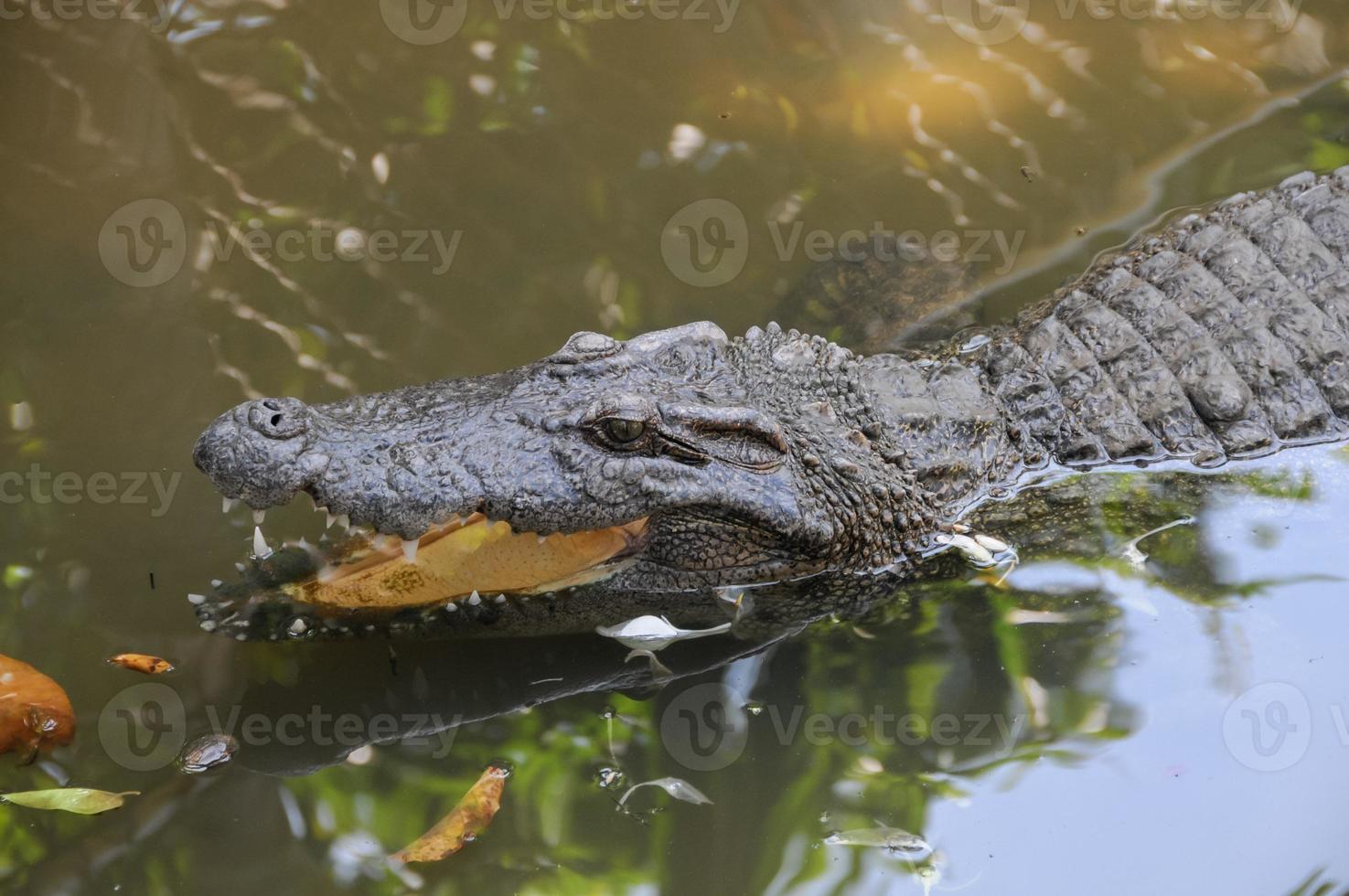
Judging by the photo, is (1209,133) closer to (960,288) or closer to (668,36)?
(960,288)

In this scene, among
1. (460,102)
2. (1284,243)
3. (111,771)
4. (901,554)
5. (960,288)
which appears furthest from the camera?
(460,102)

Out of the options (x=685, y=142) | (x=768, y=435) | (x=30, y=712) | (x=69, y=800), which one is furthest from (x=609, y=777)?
(x=685, y=142)

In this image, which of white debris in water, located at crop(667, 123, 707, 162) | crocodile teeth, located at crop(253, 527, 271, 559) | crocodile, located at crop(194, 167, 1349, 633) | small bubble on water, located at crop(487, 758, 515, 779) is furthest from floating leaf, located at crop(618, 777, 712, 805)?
white debris in water, located at crop(667, 123, 707, 162)

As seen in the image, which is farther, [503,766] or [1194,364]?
[1194,364]

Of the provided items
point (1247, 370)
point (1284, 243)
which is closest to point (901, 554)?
point (1247, 370)

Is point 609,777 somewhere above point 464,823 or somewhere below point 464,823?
above

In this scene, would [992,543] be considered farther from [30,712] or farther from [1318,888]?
[30,712]

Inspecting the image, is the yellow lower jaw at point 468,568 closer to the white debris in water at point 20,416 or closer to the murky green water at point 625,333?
the murky green water at point 625,333
